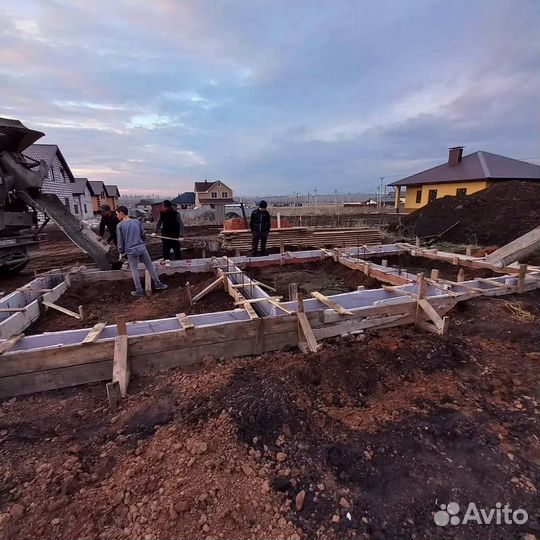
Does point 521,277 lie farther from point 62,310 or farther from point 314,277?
point 62,310

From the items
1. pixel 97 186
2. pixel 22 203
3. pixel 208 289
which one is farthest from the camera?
pixel 97 186

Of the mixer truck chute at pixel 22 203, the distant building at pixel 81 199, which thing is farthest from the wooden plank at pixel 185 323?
the distant building at pixel 81 199

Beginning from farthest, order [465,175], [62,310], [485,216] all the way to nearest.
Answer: [465,175], [485,216], [62,310]

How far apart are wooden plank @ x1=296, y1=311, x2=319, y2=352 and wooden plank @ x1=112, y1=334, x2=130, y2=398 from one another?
1810mm

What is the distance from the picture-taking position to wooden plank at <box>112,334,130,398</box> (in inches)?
115

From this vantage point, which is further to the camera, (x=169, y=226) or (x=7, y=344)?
(x=169, y=226)

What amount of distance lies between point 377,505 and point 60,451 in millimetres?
2174

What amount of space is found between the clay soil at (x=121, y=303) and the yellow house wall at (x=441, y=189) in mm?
24178

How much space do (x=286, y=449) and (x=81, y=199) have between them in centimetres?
3660

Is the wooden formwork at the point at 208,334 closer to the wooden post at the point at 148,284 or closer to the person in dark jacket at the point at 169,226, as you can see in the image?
the wooden post at the point at 148,284

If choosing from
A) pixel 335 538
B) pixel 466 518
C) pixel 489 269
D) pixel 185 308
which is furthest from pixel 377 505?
pixel 489 269

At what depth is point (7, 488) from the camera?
80.0 inches

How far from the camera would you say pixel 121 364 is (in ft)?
9.80

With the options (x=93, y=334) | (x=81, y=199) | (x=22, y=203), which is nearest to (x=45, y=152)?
(x=81, y=199)
